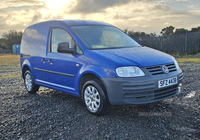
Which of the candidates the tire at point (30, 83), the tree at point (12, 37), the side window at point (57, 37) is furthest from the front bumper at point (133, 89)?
the tree at point (12, 37)

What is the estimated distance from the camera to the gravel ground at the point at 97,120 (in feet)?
12.4

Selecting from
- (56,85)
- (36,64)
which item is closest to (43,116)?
(56,85)

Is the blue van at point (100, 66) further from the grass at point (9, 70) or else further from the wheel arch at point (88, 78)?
the grass at point (9, 70)

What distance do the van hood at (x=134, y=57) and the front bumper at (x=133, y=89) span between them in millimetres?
275

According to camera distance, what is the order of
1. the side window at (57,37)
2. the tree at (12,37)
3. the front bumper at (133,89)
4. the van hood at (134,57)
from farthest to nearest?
the tree at (12,37) < the side window at (57,37) < the van hood at (134,57) < the front bumper at (133,89)

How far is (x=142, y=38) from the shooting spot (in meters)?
23.5

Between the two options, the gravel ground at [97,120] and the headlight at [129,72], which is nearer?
the gravel ground at [97,120]

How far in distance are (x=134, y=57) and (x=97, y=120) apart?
1.36m

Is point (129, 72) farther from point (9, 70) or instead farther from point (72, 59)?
point (9, 70)

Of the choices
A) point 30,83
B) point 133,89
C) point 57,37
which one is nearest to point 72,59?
point 57,37

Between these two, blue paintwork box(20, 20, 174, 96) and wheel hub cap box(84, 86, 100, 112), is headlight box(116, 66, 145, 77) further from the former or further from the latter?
wheel hub cap box(84, 86, 100, 112)

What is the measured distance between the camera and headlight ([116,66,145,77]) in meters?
3.98

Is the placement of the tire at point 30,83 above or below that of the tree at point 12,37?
below

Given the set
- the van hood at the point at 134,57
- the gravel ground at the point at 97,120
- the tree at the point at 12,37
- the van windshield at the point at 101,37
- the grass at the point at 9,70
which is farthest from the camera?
the tree at the point at 12,37
